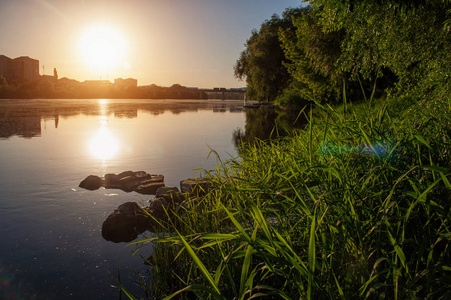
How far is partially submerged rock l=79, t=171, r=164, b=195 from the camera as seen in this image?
29.0 ft

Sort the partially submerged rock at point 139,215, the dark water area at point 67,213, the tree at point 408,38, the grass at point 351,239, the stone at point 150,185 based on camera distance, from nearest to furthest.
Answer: the grass at point 351,239 < the dark water area at point 67,213 < the partially submerged rock at point 139,215 < the tree at point 408,38 < the stone at point 150,185

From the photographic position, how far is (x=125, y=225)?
247 inches

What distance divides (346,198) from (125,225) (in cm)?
463

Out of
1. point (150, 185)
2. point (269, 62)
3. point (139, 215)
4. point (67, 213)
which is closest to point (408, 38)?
point (150, 185)

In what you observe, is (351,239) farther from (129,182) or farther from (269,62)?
(269,62)

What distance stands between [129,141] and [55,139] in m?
4.05

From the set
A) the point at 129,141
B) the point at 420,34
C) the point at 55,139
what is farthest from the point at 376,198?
the point at 55,139

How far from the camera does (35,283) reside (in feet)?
15.3

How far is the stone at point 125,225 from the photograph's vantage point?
612cm

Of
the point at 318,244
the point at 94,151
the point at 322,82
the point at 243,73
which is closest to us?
the point at 318,244

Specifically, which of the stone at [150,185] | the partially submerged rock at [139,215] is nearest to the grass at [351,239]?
the partially submerged rock at [139,215]

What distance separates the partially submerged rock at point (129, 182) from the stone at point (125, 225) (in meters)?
2.13

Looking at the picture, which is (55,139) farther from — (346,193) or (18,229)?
(346,193)

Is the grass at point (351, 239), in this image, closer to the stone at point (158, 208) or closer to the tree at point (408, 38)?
the stone at point (158, 208)
